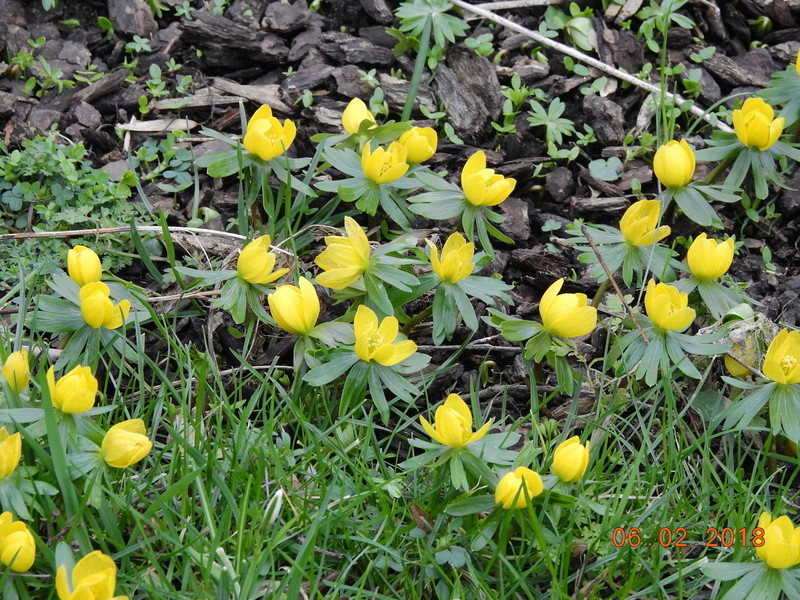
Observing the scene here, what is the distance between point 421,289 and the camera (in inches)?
97.5

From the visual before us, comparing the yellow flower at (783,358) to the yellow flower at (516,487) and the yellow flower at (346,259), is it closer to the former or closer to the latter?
the yellow flower at (516,487)

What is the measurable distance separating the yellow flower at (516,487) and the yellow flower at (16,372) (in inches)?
44.0

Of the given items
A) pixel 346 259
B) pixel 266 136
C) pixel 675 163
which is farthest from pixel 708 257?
pixel 266 136

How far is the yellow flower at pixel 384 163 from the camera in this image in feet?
8.61

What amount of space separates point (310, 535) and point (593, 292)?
145 centimetres

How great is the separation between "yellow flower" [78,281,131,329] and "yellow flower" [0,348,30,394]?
0.63 ft

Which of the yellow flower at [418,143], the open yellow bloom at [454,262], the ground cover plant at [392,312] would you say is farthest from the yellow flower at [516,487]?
the yellow flower at [418,143]

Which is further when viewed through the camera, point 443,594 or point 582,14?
point 582,14

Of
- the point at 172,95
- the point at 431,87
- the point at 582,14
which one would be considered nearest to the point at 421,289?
the point at 431,87

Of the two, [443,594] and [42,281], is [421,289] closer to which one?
[443,594]

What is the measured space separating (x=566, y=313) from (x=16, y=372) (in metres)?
1.33

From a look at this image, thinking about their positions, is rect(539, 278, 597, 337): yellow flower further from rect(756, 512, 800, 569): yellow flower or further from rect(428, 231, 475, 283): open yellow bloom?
rect(756, 512, 800, 569): yellow flower

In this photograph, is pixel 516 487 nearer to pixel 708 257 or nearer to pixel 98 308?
pixel 708 257

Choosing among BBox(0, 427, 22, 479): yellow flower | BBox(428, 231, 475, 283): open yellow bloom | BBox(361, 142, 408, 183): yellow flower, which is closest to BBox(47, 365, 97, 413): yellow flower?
BBox(0, 427, 22, 479): yellow flower
